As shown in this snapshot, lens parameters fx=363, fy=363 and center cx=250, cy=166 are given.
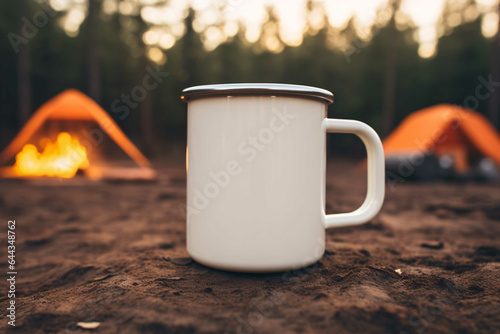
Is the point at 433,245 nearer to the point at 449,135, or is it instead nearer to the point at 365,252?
the point at 365,252

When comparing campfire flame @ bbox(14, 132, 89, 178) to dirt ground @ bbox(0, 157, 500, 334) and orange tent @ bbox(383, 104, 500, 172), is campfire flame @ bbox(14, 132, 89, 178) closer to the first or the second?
dirt ground @ bbox(0, 157, 500, 334)

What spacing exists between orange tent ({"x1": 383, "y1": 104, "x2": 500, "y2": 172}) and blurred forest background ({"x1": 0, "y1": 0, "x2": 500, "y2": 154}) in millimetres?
4986

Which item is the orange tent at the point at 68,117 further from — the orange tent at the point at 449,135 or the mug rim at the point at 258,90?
the mug rim at the point at 258,90

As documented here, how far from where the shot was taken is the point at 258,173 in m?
0.89

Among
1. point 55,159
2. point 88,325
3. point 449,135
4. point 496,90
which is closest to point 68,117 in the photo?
point 55,159

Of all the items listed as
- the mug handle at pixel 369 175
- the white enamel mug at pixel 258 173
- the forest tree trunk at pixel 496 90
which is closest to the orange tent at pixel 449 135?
the forest tree trunk at pixel 496 90

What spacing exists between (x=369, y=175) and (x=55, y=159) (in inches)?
244

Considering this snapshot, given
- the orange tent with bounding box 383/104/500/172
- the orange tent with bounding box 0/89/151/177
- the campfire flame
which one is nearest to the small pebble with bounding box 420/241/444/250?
the orange tent with bounding box 383/104/500/172

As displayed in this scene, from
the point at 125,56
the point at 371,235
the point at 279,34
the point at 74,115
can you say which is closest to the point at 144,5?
the point at 125,56

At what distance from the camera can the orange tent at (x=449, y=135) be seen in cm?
654

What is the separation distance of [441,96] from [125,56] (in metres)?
14.3

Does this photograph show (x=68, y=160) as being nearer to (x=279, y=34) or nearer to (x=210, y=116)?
(x=210, y=116)

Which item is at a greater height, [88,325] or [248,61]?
[248,61]

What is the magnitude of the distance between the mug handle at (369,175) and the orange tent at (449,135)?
216 inches
